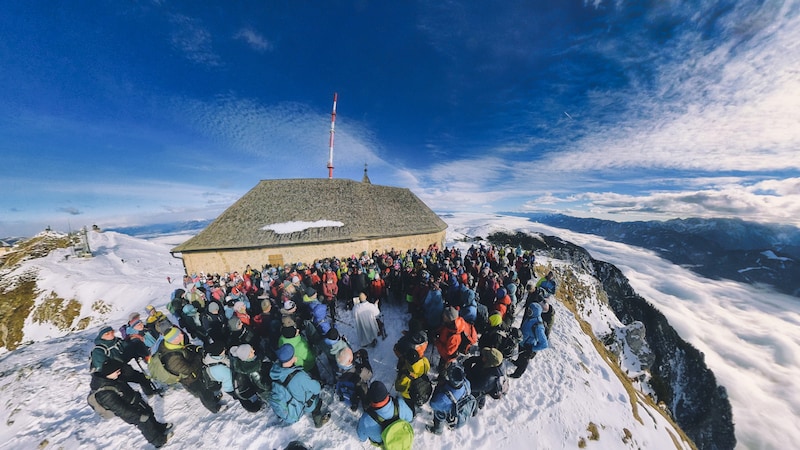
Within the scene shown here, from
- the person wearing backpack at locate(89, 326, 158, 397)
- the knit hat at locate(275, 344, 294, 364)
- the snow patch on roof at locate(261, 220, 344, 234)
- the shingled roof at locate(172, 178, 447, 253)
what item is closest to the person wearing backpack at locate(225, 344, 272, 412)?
the knit hat at locate(275, 344, 294, 364)

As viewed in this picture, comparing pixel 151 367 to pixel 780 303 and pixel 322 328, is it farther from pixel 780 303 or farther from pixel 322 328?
pixel 780 303

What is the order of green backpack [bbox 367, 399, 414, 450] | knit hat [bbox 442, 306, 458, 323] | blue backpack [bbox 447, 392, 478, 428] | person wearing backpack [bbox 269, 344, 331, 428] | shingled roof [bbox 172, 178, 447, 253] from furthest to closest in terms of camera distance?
shingled roof [bbox 172, 178, 447, 253]
knit hat [bbox 442, 306, 458, 323]
blue backpack [bbox 447, 392, 478, 428]
person wearing backpack [bbox 269, 344, 331, 428]
green backpack [bbox 367, 399, 414, 450]

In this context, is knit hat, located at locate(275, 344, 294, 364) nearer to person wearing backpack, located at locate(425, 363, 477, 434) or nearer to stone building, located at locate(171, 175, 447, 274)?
person wearing backpack, located at locate(425, 363, 477, 434)

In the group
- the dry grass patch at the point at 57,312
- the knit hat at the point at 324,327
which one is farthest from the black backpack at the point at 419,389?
the dry grass patch at the point at 57,312

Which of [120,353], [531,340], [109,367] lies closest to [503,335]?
[531,340]

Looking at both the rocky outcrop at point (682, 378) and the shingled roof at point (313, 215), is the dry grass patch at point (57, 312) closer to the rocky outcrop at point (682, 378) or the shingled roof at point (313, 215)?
the shingled roof at point (313, 215)

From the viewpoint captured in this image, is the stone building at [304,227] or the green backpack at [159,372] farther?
the stone building at [304,227]
